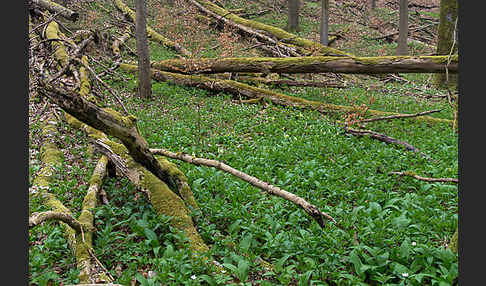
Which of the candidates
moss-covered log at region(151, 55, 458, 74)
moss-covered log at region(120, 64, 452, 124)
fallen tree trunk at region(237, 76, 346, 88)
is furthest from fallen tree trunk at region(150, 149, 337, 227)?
fallen tree trunk at region(237, 76, 346, 88)

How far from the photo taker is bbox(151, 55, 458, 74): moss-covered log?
976 centimetres

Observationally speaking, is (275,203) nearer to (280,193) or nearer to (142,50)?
(280,193)

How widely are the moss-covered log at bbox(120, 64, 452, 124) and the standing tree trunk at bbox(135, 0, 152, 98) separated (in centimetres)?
149

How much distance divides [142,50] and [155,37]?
8210mm

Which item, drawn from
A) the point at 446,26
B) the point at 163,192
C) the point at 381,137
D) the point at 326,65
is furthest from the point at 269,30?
the point at 163,192

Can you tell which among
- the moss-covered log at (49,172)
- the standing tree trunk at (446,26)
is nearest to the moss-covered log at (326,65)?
the standing tree trunk at (446,26)

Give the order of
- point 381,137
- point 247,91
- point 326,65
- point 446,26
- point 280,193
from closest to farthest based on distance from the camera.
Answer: point 280,193 < point 381,137 < point 326,65 < point 247,91 < point 446,26

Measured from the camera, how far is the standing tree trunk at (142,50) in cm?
1052

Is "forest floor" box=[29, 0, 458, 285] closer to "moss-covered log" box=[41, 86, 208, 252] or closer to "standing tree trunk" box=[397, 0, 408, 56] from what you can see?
"moss-covered log" box=[41, 86, 208, 252]

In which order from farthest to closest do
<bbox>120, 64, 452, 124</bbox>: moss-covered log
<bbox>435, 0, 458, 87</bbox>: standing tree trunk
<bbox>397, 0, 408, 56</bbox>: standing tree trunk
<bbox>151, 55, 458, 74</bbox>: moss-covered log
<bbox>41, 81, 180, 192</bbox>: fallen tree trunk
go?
1. <bbox>397, 0, 408, 56</bbox>: standing tree trunk
2. <bbox>435, 0, 458, 87</bbox>: standing tree trunk
3. <bbox>120, 64, 452, 124</bbox>: moss-covered log
4. <bbox>151, 55, 458, 74</bbox>: moss-covered log
5. <bbox>41, 81, 180, 192</bbox>: fallen tree trunk

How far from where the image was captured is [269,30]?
17625mm

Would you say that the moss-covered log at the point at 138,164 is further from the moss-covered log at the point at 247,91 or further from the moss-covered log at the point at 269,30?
the moss-covered log at the point at 269,30

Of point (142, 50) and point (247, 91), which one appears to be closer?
point (142, 50)

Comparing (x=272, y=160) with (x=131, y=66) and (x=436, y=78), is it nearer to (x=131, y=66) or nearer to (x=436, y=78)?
(x=131, y=66)
